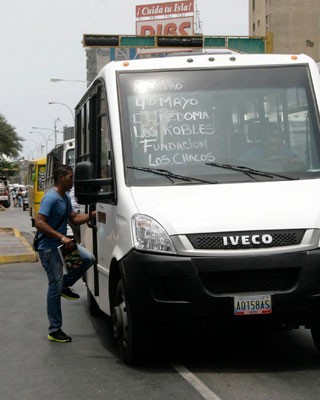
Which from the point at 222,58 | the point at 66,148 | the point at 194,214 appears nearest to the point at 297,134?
the point at 222,58

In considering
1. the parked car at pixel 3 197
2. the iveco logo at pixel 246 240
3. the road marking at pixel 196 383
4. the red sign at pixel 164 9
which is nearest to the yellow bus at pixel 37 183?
the road marking at pixel 196 383

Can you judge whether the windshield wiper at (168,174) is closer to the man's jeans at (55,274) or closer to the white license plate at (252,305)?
the white license plate at (252,305)

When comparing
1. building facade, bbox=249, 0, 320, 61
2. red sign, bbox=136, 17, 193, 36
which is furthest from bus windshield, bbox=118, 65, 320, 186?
red sign, bbox=136, 17, 193, 36

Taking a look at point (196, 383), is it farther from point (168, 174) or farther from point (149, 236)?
point (168, 174)

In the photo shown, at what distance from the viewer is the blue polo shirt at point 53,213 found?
317 inches

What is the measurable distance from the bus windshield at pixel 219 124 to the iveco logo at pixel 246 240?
2.56 ft

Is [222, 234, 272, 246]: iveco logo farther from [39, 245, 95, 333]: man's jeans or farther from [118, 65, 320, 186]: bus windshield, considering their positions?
[39, 245, 95, 333]: man's jeans

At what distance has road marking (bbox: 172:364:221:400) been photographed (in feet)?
19.1

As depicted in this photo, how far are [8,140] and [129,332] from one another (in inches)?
3505

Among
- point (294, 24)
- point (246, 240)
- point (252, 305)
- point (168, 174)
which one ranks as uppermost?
point (294, 24)

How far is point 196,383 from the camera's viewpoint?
20.4ft

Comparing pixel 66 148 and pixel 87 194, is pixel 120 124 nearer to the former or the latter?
pixel 87 194

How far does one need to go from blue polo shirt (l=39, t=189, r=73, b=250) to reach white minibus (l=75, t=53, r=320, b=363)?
0.36 m

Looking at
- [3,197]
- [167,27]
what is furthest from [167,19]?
[3,197]
